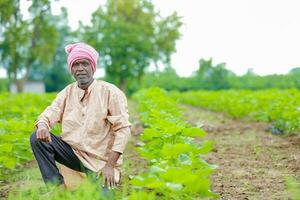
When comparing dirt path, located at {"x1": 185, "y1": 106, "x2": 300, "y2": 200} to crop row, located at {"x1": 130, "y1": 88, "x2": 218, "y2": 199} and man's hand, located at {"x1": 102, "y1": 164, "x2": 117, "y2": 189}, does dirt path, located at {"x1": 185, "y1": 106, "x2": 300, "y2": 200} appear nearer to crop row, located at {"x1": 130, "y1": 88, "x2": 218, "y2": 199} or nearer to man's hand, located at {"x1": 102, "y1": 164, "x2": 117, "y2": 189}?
crop row, located at {"x1": 130, "y1": 88, "x2": 218, "y2": 199}

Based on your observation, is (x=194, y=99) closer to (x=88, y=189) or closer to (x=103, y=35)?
(x=88, y=189)

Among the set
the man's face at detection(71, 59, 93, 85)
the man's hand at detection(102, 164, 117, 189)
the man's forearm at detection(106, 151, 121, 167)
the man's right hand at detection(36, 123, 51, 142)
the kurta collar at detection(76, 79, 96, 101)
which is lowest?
the man's hand at detection(102, 164, 117, 189)

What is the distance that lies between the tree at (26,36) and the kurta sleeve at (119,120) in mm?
24853

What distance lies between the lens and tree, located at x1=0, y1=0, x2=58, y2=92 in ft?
98.2

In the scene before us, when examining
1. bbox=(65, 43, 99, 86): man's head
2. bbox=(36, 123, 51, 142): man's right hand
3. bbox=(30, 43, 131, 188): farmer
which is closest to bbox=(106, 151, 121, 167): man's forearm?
bbox=(30, 43, 131, 188): farmer

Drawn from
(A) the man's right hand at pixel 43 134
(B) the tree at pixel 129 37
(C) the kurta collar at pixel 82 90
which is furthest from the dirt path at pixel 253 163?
(B) the tree at pixel 129 37

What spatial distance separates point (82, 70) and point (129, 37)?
36128 millimetres

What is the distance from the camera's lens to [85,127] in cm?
415

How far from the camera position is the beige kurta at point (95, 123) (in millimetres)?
4125

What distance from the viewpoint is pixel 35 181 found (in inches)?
194

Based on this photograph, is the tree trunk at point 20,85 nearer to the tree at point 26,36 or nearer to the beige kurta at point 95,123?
the tree at point 26,36

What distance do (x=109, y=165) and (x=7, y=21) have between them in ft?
90.3

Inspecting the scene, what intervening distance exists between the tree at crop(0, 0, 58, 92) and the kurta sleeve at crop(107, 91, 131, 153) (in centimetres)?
2485

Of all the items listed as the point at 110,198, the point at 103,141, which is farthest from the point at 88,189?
the point at 103,141
